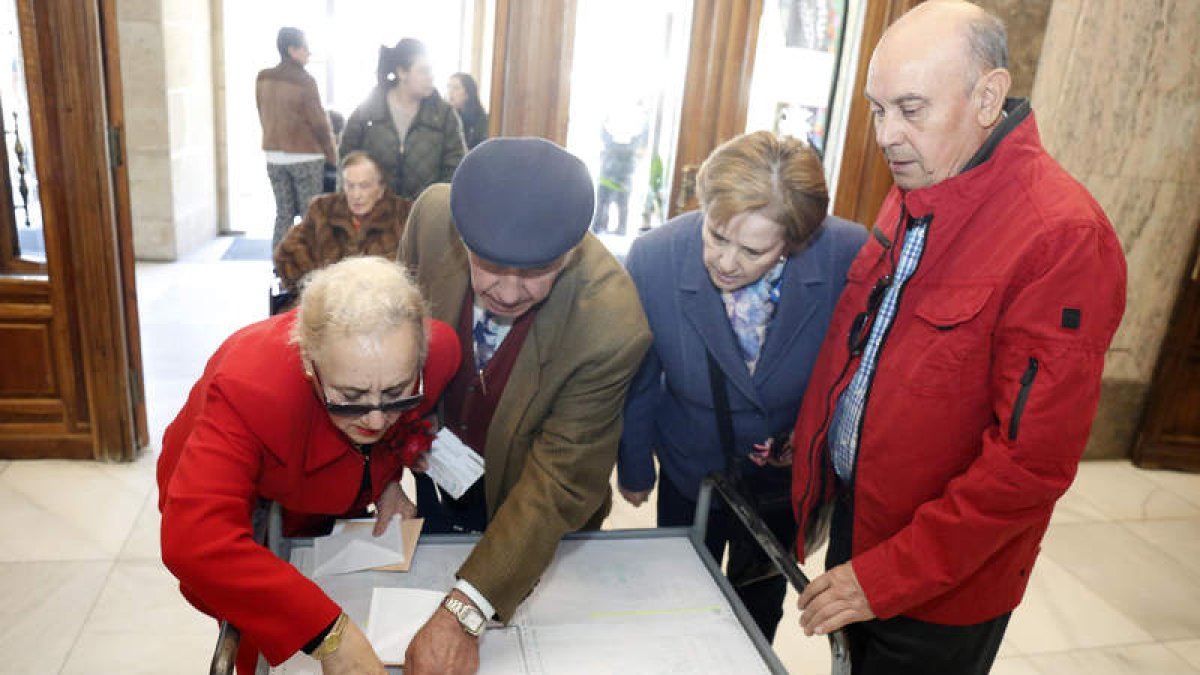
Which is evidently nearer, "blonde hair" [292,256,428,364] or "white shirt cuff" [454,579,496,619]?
"blonde hair" [292,256,428,364]

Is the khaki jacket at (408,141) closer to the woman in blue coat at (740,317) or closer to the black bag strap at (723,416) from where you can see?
the woman in blue coat at (740,317)

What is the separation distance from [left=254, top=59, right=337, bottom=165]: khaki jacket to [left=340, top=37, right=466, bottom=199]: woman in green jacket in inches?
74.3

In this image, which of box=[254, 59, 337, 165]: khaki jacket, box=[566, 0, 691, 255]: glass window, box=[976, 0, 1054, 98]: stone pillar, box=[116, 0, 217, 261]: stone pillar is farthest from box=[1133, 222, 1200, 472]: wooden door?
box=[116, 0, 217, 261]: stone pillar

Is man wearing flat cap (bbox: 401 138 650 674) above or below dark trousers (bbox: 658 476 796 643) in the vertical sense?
above

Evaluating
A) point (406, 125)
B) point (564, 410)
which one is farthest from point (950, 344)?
point (406, 125)

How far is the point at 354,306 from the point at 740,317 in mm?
929

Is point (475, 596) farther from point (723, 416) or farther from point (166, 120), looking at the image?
point (166, 120)

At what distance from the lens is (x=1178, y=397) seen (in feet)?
14.3

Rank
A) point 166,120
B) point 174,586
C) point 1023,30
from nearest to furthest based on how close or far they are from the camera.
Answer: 1. point 174,586
2. point 1023,30
3. point 166,120

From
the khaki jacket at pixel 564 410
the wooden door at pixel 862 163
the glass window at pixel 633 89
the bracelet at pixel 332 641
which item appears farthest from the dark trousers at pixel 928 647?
the wooden door at pixel 862 163

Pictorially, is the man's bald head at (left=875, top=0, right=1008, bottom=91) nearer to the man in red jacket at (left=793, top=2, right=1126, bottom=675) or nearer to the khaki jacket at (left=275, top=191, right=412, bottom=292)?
the man in red jacket at (left=793, top=2, right=1126, bottom=675)

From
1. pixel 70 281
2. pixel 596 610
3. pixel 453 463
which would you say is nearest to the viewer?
pixel 596 610

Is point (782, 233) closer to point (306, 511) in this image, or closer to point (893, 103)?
point (893, 103)

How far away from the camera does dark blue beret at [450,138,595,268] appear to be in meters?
1.41
